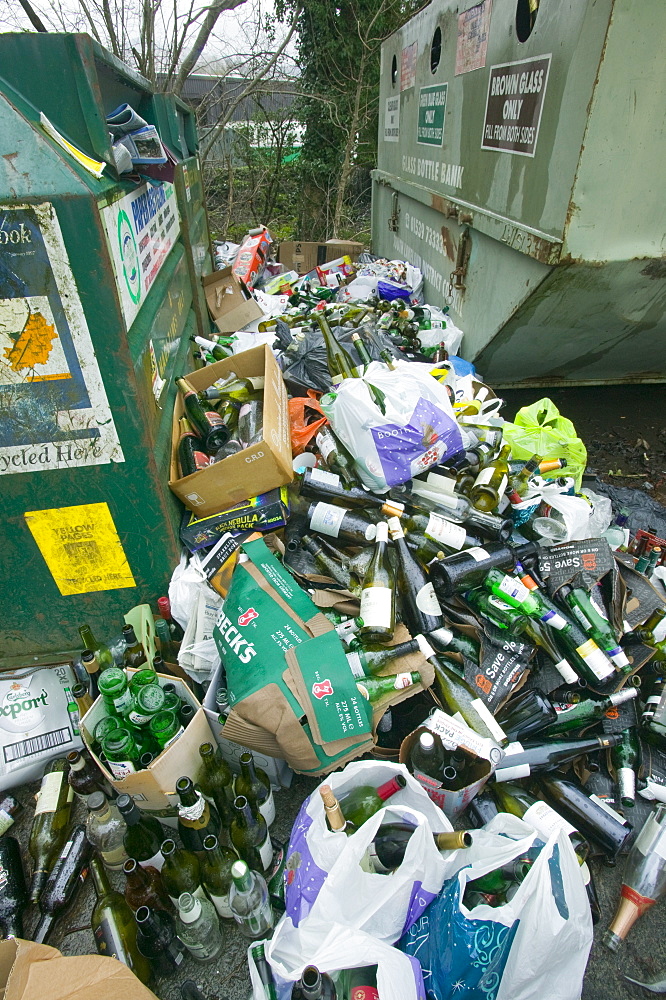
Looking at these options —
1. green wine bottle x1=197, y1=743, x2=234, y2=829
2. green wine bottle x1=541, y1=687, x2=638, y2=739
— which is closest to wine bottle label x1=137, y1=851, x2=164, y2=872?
green wine bottle x1=197, y1=743, x2=234, y2=829

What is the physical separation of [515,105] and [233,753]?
353 centimetres

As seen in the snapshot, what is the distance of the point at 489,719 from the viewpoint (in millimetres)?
1873

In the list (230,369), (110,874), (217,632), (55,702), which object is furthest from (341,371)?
(110,874)

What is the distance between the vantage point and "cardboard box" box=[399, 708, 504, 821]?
5.54ft

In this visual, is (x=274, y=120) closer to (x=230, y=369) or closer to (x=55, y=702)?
(x=230, y=369)

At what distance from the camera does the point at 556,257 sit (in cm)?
248

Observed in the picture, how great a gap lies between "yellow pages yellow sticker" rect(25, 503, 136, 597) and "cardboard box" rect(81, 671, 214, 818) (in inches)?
22.3

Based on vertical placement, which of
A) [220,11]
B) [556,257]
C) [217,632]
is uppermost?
[220,11]

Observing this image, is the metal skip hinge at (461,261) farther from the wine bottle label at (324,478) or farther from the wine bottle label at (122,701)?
the wine bottle label at (122,701)

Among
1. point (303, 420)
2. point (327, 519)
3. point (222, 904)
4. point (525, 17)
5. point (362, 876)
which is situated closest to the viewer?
point (362, 876)

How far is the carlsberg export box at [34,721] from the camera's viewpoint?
2.07 metres

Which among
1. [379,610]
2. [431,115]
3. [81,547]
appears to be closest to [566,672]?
[379,610]

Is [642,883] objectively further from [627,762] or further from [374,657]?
[374,657]

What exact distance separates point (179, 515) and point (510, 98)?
2.92 metres
